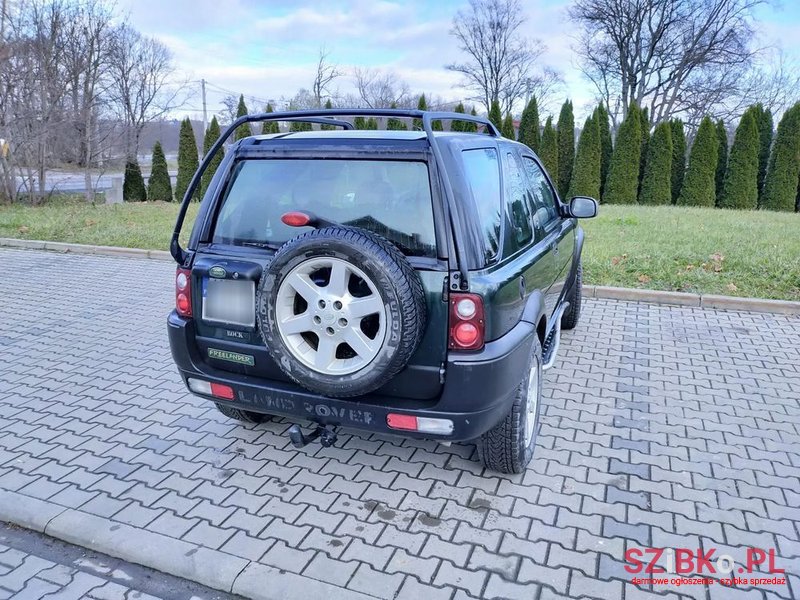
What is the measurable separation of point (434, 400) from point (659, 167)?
634 inches

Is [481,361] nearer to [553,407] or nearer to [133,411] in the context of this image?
[553,407]

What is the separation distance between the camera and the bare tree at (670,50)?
2703cm

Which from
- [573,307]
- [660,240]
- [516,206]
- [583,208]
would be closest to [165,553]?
[516,206]

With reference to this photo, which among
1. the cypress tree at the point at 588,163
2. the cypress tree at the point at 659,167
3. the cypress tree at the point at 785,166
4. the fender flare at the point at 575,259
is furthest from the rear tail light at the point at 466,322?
the cypress tree at the point at 785,166

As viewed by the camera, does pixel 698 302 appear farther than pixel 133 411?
Yes

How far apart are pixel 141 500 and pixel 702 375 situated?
421 cm

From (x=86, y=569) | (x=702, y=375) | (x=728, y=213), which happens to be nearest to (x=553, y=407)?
(x=702, y=375)

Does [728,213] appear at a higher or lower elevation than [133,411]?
higher

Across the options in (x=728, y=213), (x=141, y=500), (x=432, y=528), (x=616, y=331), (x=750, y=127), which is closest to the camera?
(x=432, y=528)

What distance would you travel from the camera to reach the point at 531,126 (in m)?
18.2

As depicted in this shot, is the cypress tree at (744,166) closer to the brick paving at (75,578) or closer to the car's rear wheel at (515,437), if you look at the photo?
the car's rear wheel at (515,437)

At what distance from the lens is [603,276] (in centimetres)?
776

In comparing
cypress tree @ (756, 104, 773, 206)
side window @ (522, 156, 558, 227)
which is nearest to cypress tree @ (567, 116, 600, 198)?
cypress tree @ (756, 104, 773, 206)

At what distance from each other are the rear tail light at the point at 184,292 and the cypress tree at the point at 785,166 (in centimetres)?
1709
